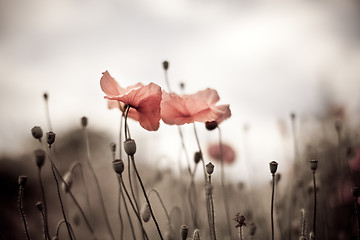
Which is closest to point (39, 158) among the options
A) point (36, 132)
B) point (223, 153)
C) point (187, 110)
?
point (36, 132)

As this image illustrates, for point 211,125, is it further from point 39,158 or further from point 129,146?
point 39,158

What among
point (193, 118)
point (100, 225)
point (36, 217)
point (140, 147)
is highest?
point (193, 118)

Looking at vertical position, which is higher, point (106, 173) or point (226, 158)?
point (226, 158)

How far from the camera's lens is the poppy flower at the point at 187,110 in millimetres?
1561

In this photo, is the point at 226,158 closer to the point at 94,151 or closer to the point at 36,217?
the point at 36,217

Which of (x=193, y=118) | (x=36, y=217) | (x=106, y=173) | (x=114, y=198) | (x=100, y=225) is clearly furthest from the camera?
(x=106, y=173)

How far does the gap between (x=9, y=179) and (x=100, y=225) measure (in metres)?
1.24

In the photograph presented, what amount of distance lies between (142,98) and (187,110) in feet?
0.87

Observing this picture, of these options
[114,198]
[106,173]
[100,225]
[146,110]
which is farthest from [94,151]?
[146,110]

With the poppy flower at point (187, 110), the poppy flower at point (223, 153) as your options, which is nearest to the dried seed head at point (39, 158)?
the poppy flower at point (187, 110)

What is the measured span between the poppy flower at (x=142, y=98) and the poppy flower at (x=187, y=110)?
0.14m

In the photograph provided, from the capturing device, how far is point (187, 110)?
1.58 meters

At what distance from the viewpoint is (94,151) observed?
6441mm

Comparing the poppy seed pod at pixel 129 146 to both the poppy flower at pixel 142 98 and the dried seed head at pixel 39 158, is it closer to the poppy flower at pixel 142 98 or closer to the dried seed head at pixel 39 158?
the poppy flower at pixel 142 98
